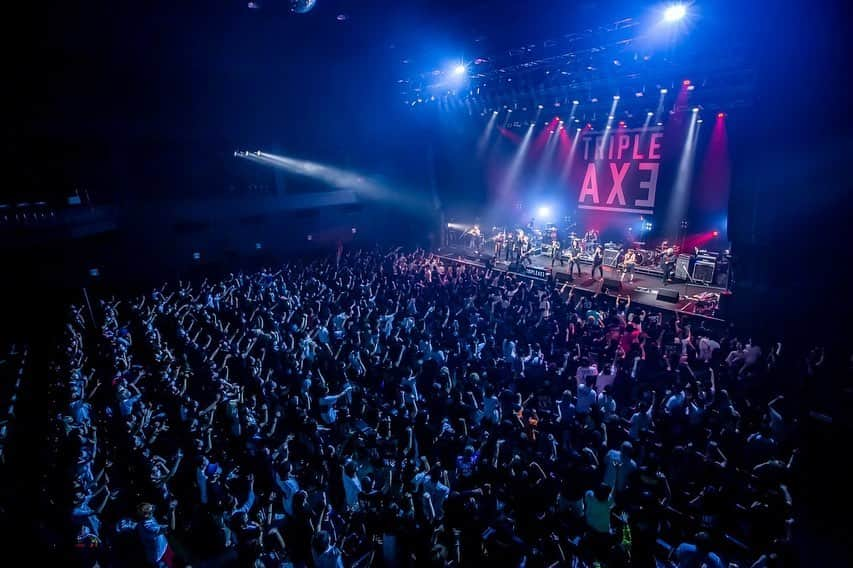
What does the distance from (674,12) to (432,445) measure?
318 inches

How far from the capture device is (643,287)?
1236 cm

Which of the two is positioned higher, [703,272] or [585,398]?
[703,272]

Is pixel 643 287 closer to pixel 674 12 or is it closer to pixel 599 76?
pixel 599 76

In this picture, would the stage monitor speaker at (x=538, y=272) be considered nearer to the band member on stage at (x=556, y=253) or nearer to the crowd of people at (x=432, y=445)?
the band member on stage at (x=556, y=253)

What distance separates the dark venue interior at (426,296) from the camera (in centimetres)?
397

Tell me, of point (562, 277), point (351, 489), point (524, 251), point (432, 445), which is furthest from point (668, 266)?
point (351, 489)

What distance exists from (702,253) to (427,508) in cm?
1170

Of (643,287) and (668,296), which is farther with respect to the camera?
(643,287)

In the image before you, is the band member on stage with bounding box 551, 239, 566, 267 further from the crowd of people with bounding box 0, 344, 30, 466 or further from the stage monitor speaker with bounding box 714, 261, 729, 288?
the crowd of people with bounding box 0, 344, 30, 466

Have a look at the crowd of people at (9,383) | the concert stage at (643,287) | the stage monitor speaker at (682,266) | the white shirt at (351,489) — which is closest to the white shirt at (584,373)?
the white shirt at (351,489)

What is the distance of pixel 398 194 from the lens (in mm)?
19203

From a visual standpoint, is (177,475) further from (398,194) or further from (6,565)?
(398,194)

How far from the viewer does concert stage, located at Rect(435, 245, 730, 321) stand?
1008 cm

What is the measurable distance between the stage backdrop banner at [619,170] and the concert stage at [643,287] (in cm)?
256
